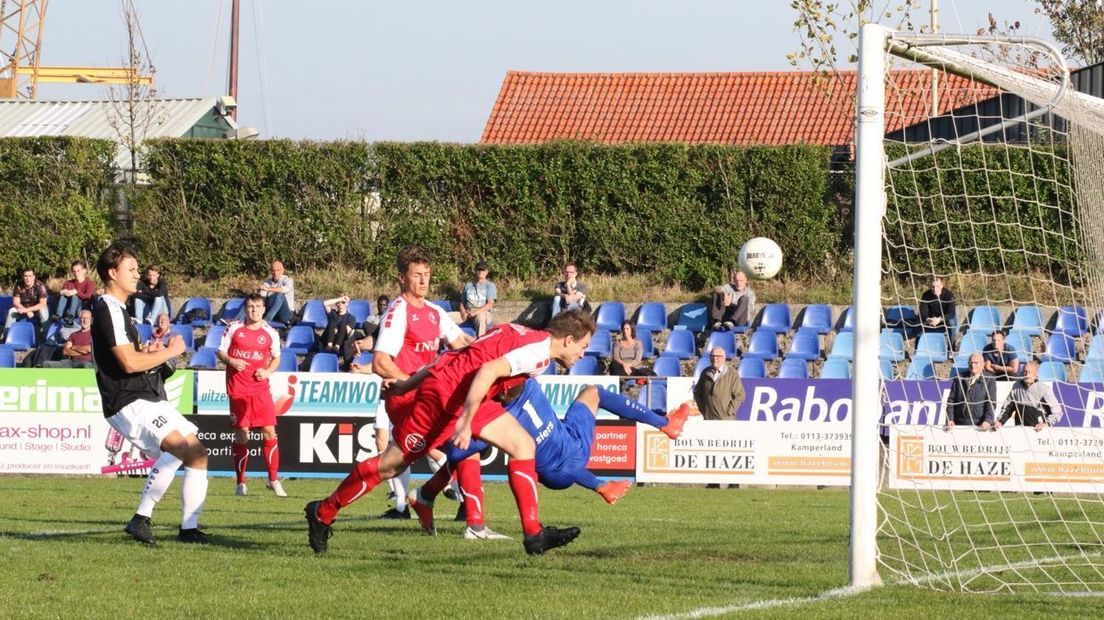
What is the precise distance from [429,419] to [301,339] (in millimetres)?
15627

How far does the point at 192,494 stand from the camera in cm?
955

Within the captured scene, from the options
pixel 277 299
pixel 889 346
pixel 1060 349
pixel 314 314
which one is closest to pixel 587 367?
pixel 314 314

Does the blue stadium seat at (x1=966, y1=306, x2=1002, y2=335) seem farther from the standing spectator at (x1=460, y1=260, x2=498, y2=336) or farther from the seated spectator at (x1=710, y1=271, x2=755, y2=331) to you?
the standing spectator at (x1=460, y1=260, x2=498, y2=336)

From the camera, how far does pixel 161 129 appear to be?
127ft

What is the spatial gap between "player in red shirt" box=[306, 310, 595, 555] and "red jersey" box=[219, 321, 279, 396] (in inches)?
278

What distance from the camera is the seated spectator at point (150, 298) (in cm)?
2359

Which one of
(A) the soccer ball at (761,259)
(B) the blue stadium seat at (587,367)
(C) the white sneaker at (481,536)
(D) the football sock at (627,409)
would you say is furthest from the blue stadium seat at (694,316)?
(C) the white sneaker at (481,536)

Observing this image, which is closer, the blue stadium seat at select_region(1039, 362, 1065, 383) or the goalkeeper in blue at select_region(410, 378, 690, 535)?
the goalkeeper in blue at select_region(410, 378, 690, 535)

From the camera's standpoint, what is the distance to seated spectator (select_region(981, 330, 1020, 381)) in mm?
14219

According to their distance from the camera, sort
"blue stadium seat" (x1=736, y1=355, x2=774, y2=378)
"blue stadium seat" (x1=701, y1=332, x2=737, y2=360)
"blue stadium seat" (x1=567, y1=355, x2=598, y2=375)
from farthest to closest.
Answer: "blue stadium seat" (x1=701, y1=332, x2=737, y2=360) → "blue stadium seat" (x1=567, y1=355, x2=598, y2=375) → "blue stadium seat" (x1=736, y1=355, x2=774, y2=378)

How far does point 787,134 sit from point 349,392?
86.5ft

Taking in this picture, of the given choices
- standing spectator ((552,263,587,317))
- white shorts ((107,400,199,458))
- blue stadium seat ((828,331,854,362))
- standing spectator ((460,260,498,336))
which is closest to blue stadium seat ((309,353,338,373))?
standing spectator ((460,260,498,336))

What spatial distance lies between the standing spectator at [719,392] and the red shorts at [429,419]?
9.82 metres

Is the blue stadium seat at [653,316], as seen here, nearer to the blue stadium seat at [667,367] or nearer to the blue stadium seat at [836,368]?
the blue stadium seat at [667,367]
